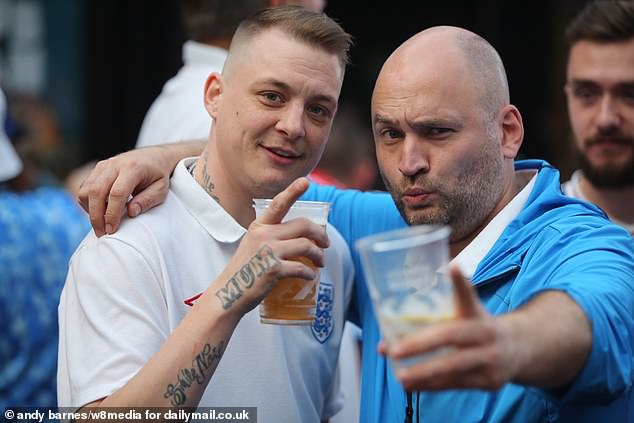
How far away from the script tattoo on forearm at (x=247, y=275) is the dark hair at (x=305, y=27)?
81 centimetres

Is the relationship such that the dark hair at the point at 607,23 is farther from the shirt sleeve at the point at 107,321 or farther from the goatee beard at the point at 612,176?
the shirt sleeve at the point at 107,321

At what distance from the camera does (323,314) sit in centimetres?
293

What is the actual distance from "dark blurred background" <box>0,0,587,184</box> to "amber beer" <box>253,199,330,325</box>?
5.04 metres

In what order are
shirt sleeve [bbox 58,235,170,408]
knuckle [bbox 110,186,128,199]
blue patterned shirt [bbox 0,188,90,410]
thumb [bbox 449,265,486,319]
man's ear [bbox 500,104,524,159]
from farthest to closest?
blue patterned shirt [bbox 0,188,90,410], man's ear [bbox 500,104,524,159], knuckle [bbox 110,186,128,199], shirt sleeve [bbox 58,235,170,408], thumb [bbox 449,265,486,319]

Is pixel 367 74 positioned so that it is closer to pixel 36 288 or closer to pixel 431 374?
pixel 36 288

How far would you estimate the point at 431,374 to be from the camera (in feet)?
5.64

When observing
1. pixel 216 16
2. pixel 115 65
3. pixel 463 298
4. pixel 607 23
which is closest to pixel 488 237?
pixel 463 298

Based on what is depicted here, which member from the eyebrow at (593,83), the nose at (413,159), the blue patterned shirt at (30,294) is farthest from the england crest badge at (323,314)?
the blue patterned shirt at (30,294)

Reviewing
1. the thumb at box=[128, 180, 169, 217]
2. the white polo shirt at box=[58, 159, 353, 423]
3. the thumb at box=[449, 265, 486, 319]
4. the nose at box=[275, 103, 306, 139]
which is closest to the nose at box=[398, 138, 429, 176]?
the nose at box=[275, 103, 306, 139]

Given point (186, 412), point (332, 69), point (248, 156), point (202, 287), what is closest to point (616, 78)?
point (332, 69)

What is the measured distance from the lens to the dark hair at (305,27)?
285 centimetres

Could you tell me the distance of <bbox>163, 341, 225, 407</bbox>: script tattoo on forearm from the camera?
2305 millimetres

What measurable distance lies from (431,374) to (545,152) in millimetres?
6196

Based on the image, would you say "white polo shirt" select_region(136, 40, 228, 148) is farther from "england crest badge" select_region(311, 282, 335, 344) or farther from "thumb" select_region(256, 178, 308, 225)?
"thumb" select_region(256, 178, 308, 225)
